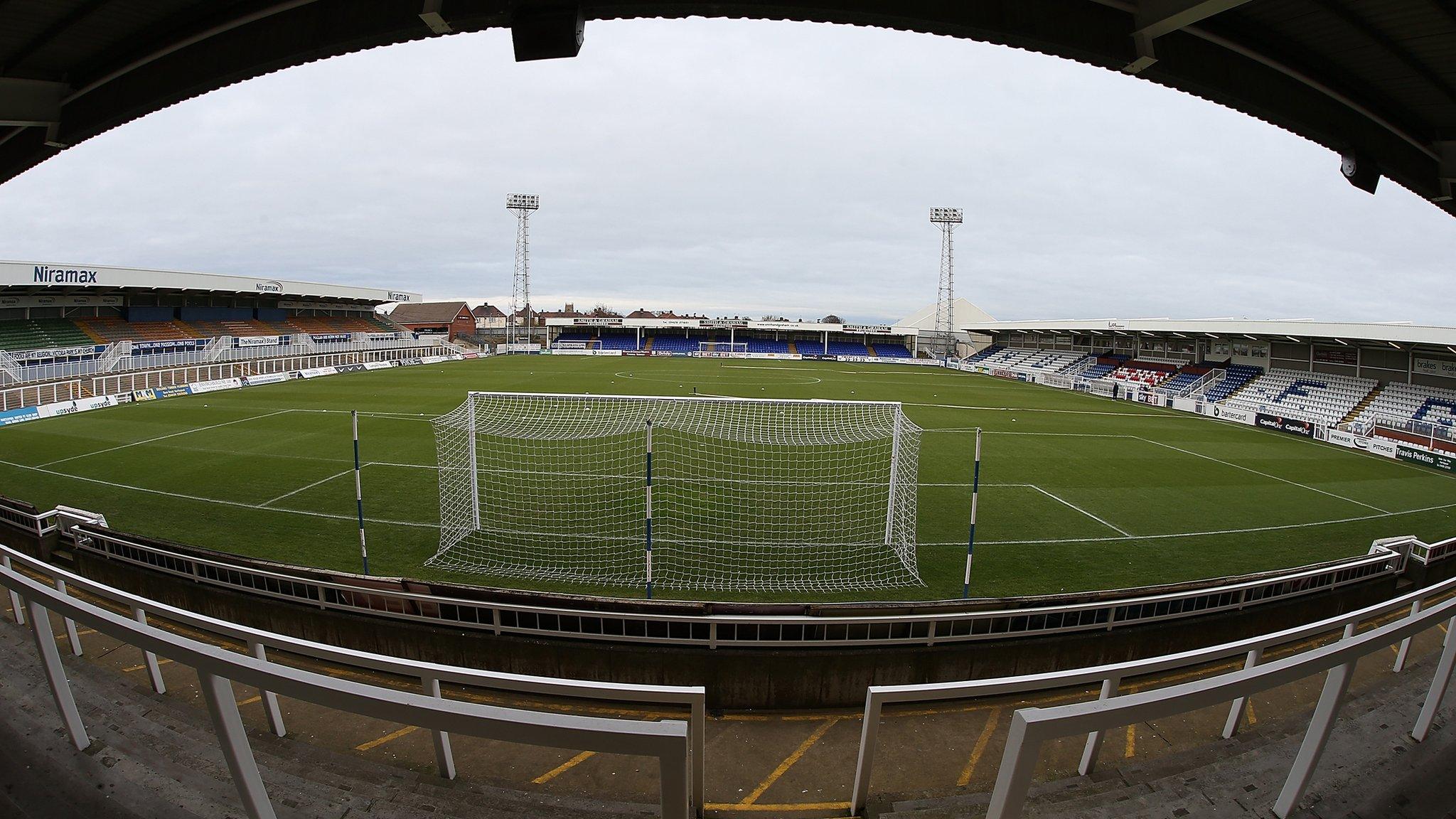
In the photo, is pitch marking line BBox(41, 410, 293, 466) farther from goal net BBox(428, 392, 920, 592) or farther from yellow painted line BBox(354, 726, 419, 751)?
yellow painted line BBox(354, 726, 419, 751)

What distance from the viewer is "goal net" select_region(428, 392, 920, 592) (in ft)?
30.9

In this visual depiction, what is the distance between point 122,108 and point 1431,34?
989cm

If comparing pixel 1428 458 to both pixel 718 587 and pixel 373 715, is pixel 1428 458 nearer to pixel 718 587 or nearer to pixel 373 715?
pixel 718 587

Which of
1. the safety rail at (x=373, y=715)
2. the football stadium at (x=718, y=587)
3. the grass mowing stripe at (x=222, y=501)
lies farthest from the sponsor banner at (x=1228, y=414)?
the safety rail at (x=373, y=715)

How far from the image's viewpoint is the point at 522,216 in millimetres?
61312

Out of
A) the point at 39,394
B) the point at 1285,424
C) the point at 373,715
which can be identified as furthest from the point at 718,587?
the point at 1285,424

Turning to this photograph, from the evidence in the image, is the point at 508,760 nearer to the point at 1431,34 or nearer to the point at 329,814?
the point at 329,814

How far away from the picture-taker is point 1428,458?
782 inches

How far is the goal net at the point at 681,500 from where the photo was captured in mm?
9422

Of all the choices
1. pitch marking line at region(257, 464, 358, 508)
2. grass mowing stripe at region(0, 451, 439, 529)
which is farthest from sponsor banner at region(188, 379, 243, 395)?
pitch marking line at region(257, 464, 358, 508)

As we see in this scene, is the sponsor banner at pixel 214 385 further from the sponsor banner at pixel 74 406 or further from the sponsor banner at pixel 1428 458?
the sponsor banner at pixel 1428 458

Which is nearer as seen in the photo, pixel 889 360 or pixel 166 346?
pixel 166 346

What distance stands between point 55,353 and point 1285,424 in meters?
56.6

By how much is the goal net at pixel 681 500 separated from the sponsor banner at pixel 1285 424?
766 inches
